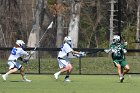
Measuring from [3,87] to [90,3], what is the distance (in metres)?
33.9

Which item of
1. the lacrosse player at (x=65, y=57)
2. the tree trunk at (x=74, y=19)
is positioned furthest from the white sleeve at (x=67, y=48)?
the tree trunk at (x=74, y=19)

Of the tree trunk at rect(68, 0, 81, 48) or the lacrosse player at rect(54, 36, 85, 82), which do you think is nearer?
the lacrosse player at rect(54, 36, 85, 82)

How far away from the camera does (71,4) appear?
46.3 metres

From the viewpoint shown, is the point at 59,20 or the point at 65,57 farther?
the point at 59,20

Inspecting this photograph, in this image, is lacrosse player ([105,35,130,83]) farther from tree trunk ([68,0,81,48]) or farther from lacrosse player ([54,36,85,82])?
tree trunk ([68,0,81,48])

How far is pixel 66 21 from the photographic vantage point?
60.3 m

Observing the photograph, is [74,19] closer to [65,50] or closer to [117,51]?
[65,50]

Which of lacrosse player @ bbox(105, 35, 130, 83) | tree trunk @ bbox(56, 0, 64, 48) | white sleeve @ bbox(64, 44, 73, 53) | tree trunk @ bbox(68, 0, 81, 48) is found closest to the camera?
lacrosse player @ bbox(105, 35, 130, 83)

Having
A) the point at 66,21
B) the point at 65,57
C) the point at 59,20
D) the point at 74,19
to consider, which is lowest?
the point at 65,57

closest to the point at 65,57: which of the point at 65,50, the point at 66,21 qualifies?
the point at 65,50

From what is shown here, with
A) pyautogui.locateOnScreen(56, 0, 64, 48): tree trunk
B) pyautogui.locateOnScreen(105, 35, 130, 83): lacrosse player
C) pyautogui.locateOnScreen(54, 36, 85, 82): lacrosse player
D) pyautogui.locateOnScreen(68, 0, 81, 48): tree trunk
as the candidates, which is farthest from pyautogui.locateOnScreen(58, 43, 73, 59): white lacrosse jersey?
pyautogui.locateOnScreen(56, 0, 64, 48): tree trunk

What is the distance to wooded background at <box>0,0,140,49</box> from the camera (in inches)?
1875

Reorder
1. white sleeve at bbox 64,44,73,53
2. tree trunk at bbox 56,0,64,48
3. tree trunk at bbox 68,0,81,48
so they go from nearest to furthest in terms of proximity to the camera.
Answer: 1. white sleeve at bbox 64,44,73,53
2. tree trunk at bbox 68,0,81,48
3. tree trunk at bbox 56,0,64,48

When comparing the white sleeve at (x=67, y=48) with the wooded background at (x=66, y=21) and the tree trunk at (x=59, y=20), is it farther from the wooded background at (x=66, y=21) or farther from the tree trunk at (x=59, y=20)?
the tree trunk at (x=59, y=20)
